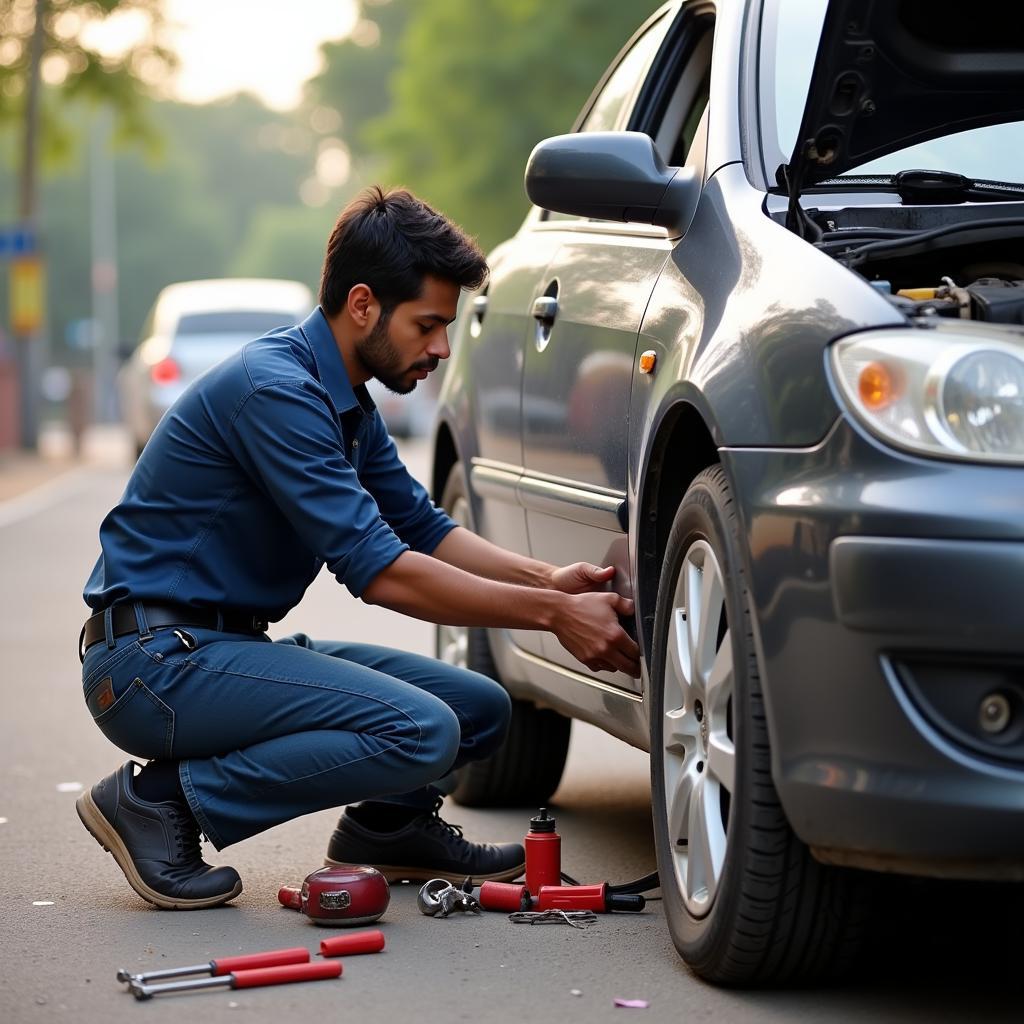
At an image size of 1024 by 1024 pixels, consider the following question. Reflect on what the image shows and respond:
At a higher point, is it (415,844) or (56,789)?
(415,844)

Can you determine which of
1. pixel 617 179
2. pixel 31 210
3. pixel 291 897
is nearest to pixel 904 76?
pixel 617 179

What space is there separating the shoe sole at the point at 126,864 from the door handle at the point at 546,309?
140 centimetres

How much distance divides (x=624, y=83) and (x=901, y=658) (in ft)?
8.05

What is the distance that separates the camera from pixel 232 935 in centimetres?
392

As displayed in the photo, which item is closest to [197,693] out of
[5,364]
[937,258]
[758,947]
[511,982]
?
[511,982]

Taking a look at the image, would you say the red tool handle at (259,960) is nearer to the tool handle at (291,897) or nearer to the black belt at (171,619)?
the tool handle at (291,897)

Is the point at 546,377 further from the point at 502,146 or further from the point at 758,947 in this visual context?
the point at 502,146

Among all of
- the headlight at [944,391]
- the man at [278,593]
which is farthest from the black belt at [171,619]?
the headlight at [944,391]

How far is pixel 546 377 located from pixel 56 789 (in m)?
2.03

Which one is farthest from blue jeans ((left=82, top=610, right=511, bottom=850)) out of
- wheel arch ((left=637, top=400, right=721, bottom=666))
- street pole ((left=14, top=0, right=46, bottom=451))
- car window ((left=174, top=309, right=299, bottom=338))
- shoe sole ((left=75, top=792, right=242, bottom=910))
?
street pole ((left=14, top=0, right=46, bottom=451))

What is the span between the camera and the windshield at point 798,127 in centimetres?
391

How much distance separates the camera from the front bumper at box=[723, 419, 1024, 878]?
2795 millimetres

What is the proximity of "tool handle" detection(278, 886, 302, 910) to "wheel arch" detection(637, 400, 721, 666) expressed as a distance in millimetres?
869

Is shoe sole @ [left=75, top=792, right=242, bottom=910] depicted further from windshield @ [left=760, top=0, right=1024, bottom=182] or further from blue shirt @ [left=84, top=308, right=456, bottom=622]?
windshield @ [left=760, top=0, right=1024, bottom=182]
